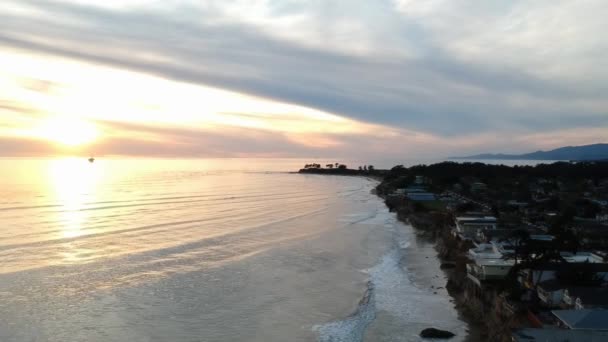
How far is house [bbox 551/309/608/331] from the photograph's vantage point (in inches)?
554

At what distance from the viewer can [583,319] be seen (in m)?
14.5

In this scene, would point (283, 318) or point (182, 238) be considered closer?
point (283, 318)

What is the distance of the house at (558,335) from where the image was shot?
1291cm

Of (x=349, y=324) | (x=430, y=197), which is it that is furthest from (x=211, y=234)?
(x=430, y=197)

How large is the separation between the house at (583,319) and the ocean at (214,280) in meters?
3.49

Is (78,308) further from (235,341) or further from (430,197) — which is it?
(430,197)

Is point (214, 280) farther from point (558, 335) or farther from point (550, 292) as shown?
point (558, 335)

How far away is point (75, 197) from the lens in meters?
66.8

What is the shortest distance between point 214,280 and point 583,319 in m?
16.7

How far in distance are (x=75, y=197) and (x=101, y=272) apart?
46037mm

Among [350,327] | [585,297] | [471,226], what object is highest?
[471,226]

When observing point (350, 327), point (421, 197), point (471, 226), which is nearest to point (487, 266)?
point (350, 327)

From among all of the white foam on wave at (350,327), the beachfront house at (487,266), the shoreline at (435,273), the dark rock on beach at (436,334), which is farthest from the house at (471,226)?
the dark rock on beach at (436,334)

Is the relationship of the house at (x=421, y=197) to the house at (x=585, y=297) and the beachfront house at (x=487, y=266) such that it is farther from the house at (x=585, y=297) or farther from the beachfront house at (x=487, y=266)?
the house at (x=585, y=297)
